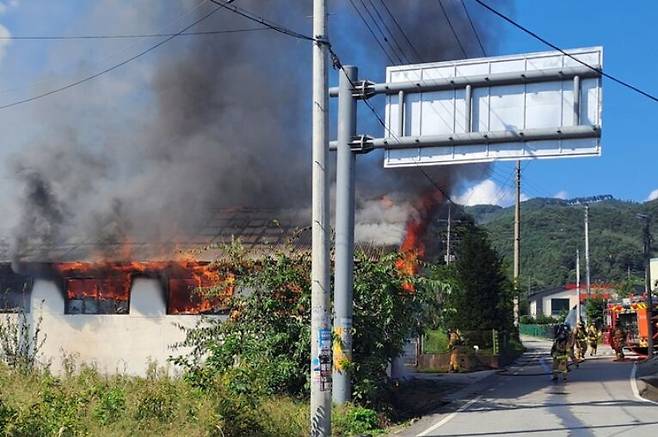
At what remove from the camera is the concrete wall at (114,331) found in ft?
54.4

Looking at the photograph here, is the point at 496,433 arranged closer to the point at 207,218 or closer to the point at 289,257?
the point at 289,257

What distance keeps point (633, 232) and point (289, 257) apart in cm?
9108

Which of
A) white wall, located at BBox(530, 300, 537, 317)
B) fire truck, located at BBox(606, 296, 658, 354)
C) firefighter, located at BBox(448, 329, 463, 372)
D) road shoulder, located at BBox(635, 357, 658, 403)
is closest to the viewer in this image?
road shoulder, located at BBox(635, 357, 658, 403)

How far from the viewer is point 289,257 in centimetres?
1365

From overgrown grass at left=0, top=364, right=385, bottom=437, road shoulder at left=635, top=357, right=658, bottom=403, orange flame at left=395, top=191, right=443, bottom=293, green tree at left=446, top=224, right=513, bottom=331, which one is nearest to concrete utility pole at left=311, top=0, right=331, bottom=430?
overgrown grass at left=0, top=364, right=385, bottom=437

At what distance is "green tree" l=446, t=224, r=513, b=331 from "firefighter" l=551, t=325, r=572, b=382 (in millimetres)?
8187

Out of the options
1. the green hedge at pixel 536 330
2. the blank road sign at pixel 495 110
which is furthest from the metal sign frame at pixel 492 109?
the green hedge at pixel 536 330

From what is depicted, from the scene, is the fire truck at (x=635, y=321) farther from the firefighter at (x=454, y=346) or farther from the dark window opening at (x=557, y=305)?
the dark window opening at (x=557, y=305)

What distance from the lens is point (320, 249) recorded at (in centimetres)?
964

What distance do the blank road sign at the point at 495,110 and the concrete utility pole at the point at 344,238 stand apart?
0.69 m

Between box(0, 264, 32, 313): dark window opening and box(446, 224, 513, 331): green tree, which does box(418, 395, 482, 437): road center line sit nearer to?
box(0, 264, 32, 313): dark window opening

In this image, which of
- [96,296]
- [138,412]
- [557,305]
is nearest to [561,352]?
[96,296]

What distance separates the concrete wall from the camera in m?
16.6

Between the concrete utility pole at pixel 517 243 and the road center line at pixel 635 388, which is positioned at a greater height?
the concrete utility pole at pixel 517 243
